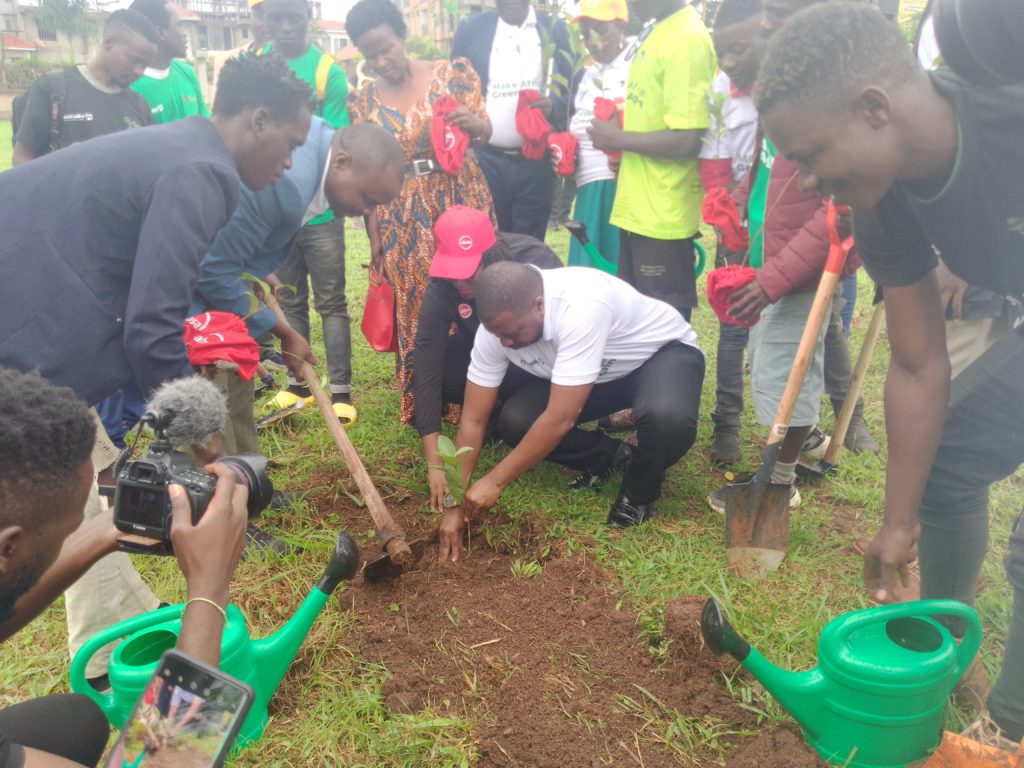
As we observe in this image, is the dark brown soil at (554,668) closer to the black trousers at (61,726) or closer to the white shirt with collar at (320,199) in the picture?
the black trousers at (61,726)

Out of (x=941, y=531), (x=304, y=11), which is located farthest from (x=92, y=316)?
(x=304, y=11)

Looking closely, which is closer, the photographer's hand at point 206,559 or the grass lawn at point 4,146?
the photographer's hand at point 206,559

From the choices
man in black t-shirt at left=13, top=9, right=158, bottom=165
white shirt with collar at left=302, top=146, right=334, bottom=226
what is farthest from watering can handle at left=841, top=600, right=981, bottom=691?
man in black t-shirt at left=13, top=9, right=158, bottom=165

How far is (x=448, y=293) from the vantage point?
341 centimetres

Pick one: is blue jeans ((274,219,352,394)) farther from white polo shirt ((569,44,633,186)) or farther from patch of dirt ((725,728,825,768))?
patch of dirt ((725,728,825,768))

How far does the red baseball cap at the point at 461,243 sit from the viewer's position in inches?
126

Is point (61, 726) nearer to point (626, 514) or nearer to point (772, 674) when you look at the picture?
point (772, 674)

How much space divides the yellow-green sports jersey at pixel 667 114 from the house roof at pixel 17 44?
48598 mm

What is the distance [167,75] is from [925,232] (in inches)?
175

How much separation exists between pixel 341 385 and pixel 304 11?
2106mm

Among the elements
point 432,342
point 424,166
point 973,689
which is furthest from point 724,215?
point 973,689

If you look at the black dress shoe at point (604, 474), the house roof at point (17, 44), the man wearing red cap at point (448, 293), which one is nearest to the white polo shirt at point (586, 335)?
the man wearing red cap at point (448, 293)

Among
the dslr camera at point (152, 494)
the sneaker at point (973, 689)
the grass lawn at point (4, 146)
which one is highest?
the dslr camera at point (152, 494)

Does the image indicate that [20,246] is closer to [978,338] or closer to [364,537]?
[364,537]
